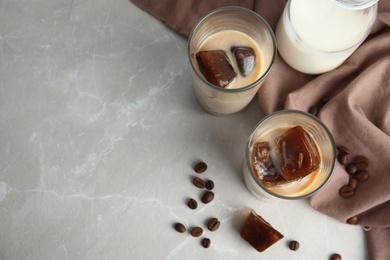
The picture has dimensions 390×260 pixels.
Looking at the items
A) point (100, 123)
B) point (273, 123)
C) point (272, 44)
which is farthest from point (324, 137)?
point (100, 123)

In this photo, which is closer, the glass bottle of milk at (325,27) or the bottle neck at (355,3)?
the bottle neck at (355,3)

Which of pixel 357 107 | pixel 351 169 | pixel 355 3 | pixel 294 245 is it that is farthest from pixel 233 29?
pixel 294 245

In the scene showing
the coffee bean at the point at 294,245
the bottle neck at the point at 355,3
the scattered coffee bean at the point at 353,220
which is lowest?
the coffee bean at the point at 294,245

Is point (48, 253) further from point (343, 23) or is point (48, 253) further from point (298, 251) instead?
point (343, 23)

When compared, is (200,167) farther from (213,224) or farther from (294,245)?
(294,245)

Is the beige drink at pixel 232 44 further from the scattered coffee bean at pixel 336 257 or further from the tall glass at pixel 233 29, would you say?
the scattered coffee bean at pixel 336 257

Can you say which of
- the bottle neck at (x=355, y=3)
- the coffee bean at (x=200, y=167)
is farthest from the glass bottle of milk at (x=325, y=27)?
the coffee bean at (x=200, y=167)
